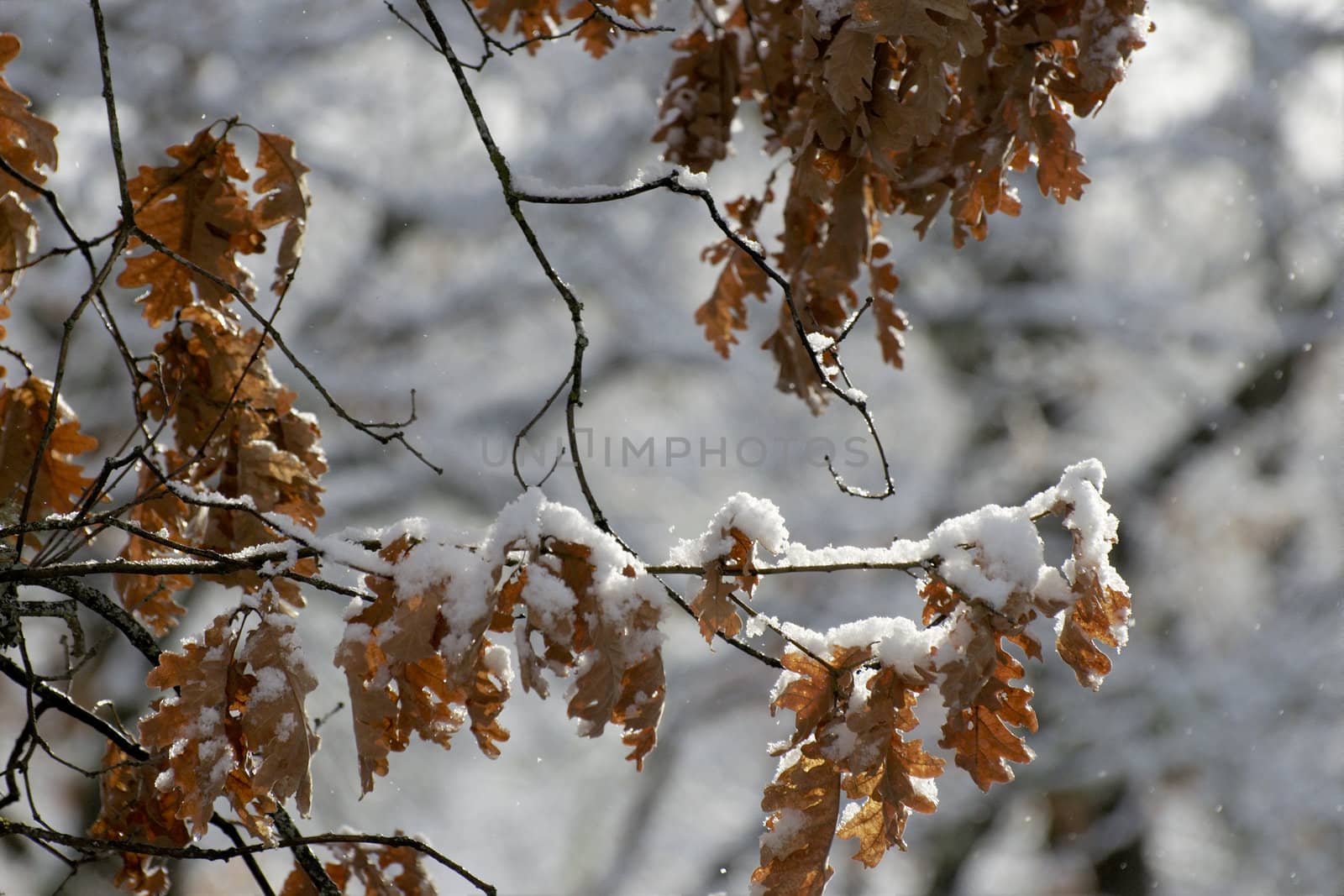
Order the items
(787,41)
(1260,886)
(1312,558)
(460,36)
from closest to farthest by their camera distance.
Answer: (787,41), (1260,886), (1312,558), (460,36)

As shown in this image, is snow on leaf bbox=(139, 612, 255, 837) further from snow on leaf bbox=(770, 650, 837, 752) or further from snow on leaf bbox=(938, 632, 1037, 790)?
snow on leaf bbox=(938, 632, 1037, 790)

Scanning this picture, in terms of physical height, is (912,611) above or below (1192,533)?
below

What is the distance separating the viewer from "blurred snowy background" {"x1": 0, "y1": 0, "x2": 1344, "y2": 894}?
6.94m

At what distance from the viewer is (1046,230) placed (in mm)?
7645

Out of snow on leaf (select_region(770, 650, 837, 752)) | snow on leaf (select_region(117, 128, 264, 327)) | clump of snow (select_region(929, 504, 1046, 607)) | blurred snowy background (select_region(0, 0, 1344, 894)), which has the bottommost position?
snow on leaf (select_region(770, 650, 837, 752))

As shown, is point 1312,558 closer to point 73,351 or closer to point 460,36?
point 460,36

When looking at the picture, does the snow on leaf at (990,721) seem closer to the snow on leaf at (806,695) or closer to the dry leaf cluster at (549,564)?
the dry leaf cluster at (549,564)

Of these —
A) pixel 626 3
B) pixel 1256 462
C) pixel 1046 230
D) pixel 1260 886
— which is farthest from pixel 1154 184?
pixel 626 3

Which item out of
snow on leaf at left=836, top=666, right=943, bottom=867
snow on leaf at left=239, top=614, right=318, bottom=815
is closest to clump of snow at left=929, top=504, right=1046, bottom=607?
snow on leaf at left=836, top=666, right=943, bottom=867

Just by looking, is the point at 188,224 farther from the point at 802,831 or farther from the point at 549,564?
the point at 802,831

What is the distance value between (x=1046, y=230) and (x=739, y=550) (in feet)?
23.4

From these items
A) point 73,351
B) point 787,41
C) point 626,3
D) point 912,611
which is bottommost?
point 787,41

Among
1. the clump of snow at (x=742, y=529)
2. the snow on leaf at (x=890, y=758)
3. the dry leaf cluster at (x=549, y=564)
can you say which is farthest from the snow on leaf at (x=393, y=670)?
the snow on leaf at (x=890, y=758)

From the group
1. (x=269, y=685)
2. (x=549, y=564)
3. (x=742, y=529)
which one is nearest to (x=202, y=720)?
(x=269, y=685)
